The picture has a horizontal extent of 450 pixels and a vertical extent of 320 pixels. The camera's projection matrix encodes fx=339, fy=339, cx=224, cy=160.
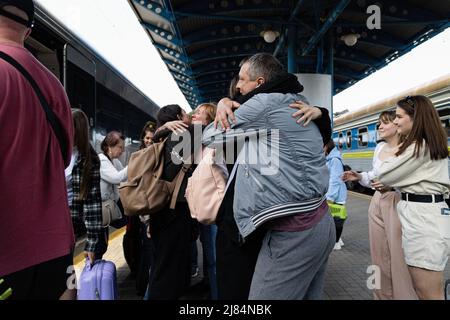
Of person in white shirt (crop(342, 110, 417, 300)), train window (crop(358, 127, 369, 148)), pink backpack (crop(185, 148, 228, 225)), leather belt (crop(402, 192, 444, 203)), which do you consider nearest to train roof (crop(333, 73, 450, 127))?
train window (crop(358, 127, 369, 148))

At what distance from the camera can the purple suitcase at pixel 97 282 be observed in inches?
96.5

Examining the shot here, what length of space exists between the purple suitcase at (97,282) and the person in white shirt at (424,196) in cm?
209

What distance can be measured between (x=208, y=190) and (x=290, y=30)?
17.8 feet

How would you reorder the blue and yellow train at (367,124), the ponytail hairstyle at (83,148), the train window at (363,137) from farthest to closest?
the train window at (363,137), the blue and yellow train at (367,124), the ponytail hairstyle at (83,148)

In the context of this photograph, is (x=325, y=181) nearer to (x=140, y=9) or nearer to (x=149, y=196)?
(x=149, y=196)

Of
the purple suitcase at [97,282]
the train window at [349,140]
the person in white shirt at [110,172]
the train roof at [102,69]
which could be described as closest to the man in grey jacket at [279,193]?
the purple suitcase at [97,282]

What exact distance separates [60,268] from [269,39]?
236 inches

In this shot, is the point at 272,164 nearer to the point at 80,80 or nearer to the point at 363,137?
the point at 80,80

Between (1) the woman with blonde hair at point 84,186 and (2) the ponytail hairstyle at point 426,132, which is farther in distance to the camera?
(1) the woman with blonde hair at point 84,186

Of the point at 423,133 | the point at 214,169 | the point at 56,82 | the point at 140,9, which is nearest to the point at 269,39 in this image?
the point at 140,9

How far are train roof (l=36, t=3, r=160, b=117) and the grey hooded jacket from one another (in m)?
2.61

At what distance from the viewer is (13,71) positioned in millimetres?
1139

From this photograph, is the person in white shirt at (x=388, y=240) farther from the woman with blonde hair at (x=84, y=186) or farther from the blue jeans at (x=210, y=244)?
the woman with blonde hair at (x=84, y=186)

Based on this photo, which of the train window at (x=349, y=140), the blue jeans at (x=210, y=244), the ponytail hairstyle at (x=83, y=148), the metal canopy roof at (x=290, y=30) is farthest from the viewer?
the train window at (x=349, y=140)
